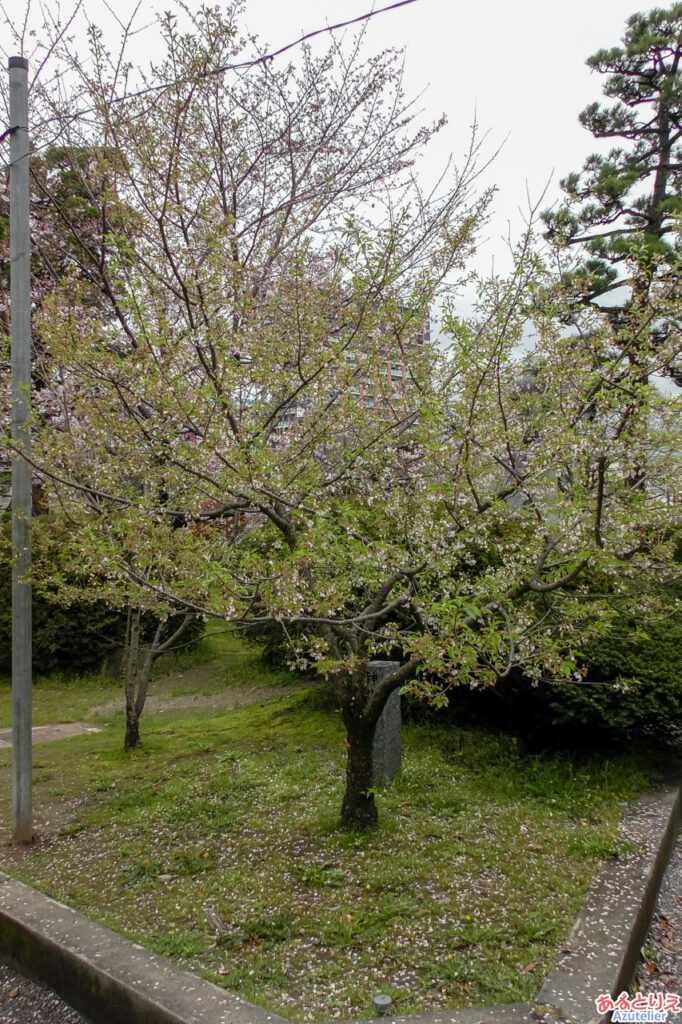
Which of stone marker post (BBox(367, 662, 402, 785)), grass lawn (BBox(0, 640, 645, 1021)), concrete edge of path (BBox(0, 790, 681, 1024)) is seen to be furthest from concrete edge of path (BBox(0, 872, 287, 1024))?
stone marker post (BBox(367, 662, 402, 785))

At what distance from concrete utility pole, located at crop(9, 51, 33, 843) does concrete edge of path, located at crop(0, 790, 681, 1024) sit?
0.69 metres

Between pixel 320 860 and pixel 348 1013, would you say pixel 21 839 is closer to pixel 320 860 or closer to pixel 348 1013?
pixel 320 860

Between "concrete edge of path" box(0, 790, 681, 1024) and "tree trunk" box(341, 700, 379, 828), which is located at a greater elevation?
"tree trunk" box(341, 700, 379, 828)

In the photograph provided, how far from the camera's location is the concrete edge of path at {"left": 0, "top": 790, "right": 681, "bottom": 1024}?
8.76 feet

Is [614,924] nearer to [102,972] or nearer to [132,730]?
[102,972]

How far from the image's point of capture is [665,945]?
3.53 meters

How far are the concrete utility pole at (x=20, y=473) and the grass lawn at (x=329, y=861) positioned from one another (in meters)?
0.48

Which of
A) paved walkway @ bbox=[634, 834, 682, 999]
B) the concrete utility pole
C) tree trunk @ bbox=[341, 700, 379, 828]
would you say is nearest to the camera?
paved walkway @ bbox=[634, 834, 682, 999]

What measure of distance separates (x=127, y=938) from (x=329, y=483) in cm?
274

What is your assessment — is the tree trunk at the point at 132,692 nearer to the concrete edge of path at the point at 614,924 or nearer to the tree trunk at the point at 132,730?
the tree trunk at the point at 132,730

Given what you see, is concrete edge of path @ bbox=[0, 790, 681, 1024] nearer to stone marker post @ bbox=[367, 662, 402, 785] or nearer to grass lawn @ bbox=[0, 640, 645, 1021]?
grass lawn @ bbox=[0, 640, 645, 1021]

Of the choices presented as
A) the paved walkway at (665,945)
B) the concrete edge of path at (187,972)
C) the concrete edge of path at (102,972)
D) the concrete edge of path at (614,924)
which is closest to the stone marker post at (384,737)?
the concrete edge of path at (614,924)

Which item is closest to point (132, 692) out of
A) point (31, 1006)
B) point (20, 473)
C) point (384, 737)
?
point (384, 737)

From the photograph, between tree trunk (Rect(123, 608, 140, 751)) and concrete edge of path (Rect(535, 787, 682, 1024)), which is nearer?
concrete edge of path (Rect(535, 787, 682, 1024))
